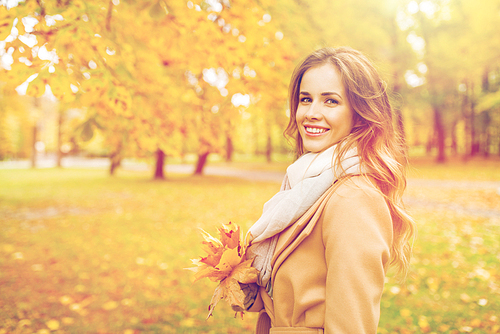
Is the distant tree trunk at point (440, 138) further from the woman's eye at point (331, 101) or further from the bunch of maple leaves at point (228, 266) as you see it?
the bunch of maple leaves at point (228, 266)

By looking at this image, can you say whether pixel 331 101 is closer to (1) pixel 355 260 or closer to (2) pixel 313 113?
(2) pixel 313 113

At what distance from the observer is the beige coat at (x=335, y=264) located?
101 centimetres

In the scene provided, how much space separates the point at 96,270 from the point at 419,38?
77.0ft

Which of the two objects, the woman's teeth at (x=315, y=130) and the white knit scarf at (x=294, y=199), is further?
the woman's teeth at (x=315, y=130)

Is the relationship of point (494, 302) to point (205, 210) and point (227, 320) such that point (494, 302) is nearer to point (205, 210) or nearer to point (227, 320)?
point (227, 320)

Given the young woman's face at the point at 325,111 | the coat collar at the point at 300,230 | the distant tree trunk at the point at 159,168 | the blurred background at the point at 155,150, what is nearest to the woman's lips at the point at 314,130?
the young woman's face at the point at 325,111

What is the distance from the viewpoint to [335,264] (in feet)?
3.40

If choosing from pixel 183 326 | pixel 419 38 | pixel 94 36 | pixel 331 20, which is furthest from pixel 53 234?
pixel 419 38

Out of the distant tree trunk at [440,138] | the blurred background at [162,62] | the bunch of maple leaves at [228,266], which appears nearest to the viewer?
the bunch of maple leaves at [228,266]

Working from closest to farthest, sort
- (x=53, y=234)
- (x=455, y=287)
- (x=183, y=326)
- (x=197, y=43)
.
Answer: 1. (x=183, y=326)
2. (x=197, y=43)
3. (x=455, y=287)
4. (x=53, y=234)

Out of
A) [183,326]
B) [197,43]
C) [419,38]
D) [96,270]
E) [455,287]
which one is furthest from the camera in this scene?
[419,38]

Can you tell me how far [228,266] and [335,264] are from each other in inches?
17.3

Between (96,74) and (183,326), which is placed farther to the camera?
(183,326)

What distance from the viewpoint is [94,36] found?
6.93 ft
